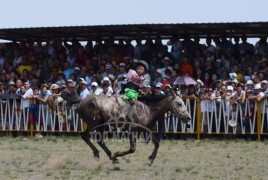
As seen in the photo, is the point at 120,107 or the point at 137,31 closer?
the point at 120,107

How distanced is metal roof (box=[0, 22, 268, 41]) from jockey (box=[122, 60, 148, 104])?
26.9 ft

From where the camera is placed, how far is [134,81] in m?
16.6

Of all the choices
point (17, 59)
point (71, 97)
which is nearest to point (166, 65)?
point (17, 59)

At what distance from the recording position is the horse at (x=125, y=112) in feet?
55.6

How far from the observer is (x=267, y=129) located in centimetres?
2198

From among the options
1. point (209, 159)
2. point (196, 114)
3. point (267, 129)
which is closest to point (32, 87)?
point (196, 114)

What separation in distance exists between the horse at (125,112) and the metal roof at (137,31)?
7.72m

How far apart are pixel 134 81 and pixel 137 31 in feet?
33.7

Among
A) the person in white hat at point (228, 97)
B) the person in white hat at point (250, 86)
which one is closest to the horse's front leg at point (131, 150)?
the person in white hat at point (228, 97)

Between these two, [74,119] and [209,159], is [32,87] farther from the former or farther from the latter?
[209,159]

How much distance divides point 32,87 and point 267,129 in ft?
25.5

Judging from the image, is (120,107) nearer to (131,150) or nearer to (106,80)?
(131,150)

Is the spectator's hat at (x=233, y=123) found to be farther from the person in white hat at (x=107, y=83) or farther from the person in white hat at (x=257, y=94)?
the person in white hat at (x=107, y=83)

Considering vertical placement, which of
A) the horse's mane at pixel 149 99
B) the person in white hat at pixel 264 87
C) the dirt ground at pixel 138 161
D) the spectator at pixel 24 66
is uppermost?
the spectator at pixel 24 66
